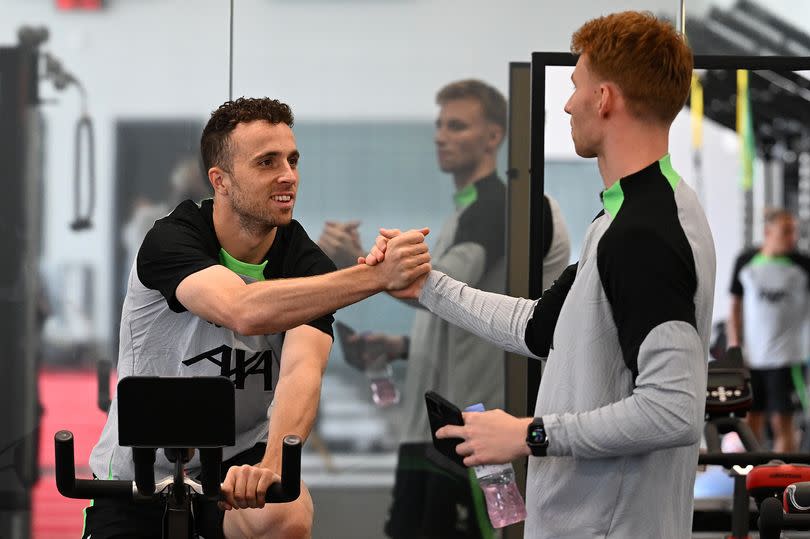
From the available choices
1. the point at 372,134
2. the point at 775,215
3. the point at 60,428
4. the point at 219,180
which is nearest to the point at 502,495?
the point at 219,180

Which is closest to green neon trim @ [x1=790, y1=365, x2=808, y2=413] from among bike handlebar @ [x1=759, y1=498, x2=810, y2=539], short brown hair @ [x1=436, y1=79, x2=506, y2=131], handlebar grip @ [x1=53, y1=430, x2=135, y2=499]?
short brown hair @ [x1=436, y1=79, x2=506, y2=131]

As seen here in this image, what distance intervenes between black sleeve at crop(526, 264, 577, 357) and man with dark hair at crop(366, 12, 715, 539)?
146 mm

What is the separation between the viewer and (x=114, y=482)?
2.10 metres

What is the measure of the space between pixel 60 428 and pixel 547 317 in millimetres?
2401

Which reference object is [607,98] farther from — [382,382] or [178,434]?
[382,382]

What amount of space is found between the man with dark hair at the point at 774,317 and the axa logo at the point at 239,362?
4425mm

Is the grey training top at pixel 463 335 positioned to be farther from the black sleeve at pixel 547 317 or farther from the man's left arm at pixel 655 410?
the man's left arm at pixel 655 410

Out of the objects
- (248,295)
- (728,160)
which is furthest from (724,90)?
(248,295)

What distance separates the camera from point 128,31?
3891 millimetres

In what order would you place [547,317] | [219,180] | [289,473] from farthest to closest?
[219,180], [547,317], [289,473]

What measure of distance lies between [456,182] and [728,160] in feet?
8.86

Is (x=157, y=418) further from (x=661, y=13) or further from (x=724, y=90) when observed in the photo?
(x=724, y=90)

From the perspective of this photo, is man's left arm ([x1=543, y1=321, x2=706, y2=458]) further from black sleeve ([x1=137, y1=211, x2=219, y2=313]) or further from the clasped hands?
black sleeve ([x1=137, y1=211, x2=219, y2=313])

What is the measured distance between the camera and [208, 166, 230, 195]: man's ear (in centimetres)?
273
